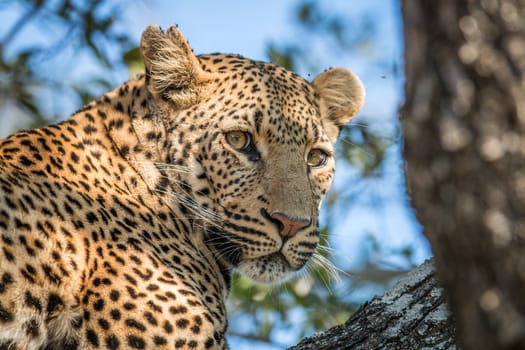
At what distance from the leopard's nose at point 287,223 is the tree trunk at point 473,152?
3.05 meters

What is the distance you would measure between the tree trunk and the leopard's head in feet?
10.3

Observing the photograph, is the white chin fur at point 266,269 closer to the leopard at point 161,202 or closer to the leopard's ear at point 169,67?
the leopard at point 161,202

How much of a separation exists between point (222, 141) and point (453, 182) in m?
3.56

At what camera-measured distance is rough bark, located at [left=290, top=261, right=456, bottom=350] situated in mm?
4738

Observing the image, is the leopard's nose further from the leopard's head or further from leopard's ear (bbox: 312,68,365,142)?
leopard's ear (bbox: 312,68,365,142)

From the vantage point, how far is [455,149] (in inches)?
89.8

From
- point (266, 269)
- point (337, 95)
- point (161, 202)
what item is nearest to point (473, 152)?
point (266, 269)

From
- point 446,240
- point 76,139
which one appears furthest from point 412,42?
point 76,139

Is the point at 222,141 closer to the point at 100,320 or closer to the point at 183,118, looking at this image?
the point at 183,118

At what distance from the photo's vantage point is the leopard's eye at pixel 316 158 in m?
6.19

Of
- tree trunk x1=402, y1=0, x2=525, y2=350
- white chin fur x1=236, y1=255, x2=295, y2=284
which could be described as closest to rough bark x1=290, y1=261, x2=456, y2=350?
white chin fur x1=236, y1=255, x2=295, y2=284

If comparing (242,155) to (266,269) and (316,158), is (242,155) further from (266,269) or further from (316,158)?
(266,269)

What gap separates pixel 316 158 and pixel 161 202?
1.37 m

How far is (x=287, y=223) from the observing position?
17.9ft
